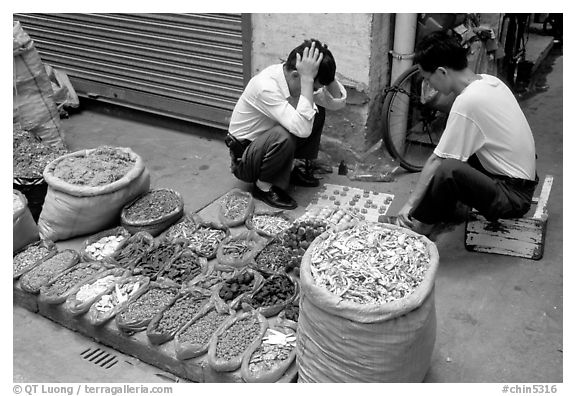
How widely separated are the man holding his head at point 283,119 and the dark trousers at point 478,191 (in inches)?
41.3

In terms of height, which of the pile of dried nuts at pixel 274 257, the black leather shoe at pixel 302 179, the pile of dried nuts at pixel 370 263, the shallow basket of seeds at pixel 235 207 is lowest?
the pile of dried nuts at pixel 274 257

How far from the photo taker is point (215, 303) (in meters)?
3.30

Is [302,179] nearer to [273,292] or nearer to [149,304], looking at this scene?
[273,292]

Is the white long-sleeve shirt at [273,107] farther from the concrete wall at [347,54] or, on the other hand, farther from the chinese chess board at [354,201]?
the chinese chess board at [354,201]

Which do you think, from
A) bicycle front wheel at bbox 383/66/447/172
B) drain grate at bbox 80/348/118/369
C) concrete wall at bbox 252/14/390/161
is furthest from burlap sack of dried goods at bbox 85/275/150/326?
bicycle front wheel at bbox 383/66/447/172

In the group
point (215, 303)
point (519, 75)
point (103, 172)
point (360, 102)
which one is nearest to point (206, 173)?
point (103, 172)

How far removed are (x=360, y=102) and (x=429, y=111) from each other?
714 mm

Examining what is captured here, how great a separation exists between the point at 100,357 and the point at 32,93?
2869 millimetres

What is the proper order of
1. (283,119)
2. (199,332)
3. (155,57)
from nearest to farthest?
(199,332) → (283,119) → (155,57)

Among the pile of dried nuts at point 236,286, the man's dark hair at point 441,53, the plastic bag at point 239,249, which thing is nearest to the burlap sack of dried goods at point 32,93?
the plastic bag at point 239,249

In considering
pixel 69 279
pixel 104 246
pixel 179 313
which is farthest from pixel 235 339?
pixel 104 246

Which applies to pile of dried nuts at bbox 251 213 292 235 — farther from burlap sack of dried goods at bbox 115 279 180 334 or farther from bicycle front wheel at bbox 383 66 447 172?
bicycle front wheel at bbox 383 66 447 172

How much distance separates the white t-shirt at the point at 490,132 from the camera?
3404mm

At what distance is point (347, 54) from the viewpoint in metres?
4.64
